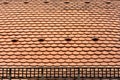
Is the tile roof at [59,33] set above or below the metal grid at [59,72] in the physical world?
above

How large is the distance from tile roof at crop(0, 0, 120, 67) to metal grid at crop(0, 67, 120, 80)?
0.94 meters

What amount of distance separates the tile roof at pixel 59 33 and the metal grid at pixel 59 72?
94cm

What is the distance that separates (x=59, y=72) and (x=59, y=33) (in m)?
3.67

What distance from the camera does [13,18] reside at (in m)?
24.9

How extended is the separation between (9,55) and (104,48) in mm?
6248

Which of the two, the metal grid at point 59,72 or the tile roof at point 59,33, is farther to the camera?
the tile roof at point 59,33

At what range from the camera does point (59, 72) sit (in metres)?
20.8

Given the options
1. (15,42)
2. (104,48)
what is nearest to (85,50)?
(104,48)

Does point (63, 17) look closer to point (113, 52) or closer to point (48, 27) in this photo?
point (48, 27)

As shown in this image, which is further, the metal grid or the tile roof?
the tile roof

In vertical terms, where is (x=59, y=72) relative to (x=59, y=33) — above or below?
below

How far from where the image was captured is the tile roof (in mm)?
22156

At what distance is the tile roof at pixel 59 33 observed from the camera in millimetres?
22156

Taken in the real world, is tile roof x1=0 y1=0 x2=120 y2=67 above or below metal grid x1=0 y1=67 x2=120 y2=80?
above
